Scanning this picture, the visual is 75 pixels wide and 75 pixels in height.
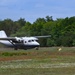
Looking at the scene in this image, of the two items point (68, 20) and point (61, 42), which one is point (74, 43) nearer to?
point (61, 42)

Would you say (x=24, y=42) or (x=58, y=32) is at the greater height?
(x=58, y=32)

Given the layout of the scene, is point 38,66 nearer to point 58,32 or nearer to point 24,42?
point 24,42

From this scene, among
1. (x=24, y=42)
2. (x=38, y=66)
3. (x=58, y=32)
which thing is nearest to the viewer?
(x=38, y=66)

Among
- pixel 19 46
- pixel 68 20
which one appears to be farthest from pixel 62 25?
pixel 19 46

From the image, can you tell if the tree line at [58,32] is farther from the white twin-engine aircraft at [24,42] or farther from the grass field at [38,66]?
the grass field at [38,66]

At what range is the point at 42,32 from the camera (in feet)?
431

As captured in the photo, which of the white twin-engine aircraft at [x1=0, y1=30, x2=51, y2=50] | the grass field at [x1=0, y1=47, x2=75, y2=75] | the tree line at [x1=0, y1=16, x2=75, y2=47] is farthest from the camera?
the tree line at [x1=0, y1=16, x2=75, y2=47]

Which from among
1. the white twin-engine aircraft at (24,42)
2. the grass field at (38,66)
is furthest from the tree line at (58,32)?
the grass field at (38,66)

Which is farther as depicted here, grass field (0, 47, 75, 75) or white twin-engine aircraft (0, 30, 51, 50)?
white twin-engine aircraft (0, 30, 51, 50)

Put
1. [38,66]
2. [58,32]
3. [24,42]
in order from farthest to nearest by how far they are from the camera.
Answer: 1. [58,32]
2. [24,42]
3. [38,66]

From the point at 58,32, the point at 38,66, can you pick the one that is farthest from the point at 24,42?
the point at 38,66

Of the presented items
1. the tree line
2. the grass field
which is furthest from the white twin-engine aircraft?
the grass field

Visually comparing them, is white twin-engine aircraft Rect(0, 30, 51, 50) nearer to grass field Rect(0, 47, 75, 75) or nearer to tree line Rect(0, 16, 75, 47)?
tree line Rect(0, 16, 75, 47)

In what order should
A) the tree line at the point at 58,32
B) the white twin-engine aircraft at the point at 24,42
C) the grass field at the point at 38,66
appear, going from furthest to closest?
the tree line at the point at 58,32 < the white twin-engine aircraft at the point at 24,42 < the grass field at the point at 38,66
